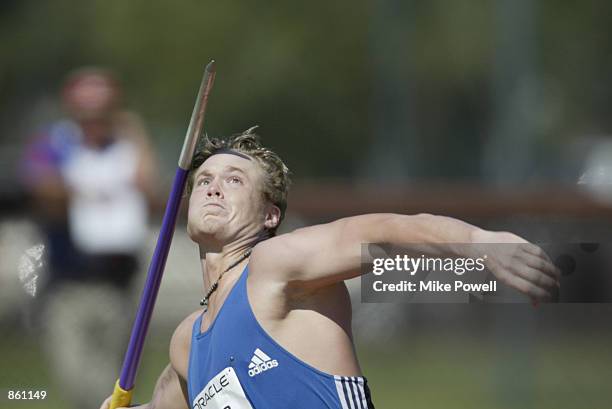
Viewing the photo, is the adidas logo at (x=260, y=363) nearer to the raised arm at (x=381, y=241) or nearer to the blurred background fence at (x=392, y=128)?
the raised arm at (x=381, y=241)

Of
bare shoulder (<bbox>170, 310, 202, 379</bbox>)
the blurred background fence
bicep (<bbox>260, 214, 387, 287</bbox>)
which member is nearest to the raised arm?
bicep (<bbox>260, 214, 387, 287</bbox>)

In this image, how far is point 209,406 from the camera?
179 inches

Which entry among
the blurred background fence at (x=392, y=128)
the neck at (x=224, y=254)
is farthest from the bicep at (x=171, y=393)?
the blurred background fence at (x=392, y=128)

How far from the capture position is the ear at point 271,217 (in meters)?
4.92

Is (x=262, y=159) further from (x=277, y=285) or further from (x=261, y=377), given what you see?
(x=261, y=377)

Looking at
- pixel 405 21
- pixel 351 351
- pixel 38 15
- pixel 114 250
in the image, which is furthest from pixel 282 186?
pixel 38 15

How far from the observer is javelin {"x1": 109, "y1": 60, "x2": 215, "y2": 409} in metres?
4.73

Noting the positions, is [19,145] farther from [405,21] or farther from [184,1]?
[405,21]

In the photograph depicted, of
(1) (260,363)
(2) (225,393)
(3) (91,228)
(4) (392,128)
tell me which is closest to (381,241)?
(1) (260,363)

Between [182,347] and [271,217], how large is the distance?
59 centimetres

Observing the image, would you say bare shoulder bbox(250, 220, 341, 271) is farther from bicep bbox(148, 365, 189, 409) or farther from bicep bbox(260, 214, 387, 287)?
bicep bbox(148, 365, 189, 409)

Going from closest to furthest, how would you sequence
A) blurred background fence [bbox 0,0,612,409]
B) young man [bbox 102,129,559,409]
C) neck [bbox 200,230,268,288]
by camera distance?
young man [bbox 102,129,559,409]
neck [bbox 200,230,268,288]
blurred background fence [bbox 0,0,612,409]

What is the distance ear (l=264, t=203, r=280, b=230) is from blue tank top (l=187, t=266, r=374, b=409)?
428mm

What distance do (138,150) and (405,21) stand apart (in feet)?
23.5
